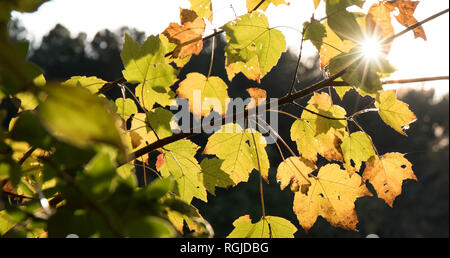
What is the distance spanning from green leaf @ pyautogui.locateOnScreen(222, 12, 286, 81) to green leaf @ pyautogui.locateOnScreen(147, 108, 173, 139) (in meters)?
0.22

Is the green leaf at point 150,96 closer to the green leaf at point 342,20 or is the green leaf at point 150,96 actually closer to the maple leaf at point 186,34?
the maple leaf at point 186,34

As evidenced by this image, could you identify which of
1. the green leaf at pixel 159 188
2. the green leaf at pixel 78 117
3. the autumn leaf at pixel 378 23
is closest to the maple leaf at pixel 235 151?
the autumn leaf at pixel 378 23

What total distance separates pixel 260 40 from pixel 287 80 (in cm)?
1579

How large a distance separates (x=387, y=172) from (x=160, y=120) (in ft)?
1.95

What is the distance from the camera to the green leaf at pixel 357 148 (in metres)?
0.83

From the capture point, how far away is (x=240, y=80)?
17.6 m

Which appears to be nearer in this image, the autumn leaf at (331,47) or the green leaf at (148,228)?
the green leaf at (148,228)

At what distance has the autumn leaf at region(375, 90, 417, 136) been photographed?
0.81m

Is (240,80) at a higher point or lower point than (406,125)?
higher

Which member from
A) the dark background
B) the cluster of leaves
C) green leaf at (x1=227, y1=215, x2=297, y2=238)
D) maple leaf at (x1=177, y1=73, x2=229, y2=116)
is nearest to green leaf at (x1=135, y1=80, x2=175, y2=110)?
the cluster of leaves

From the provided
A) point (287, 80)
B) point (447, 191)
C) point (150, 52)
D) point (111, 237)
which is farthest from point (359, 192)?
point (447, 191)

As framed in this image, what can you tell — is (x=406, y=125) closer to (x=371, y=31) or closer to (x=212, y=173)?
(x=371, y=31)

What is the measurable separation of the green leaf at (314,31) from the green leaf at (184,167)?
326mm

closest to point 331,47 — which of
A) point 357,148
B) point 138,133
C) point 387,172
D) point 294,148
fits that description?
point 357,148
